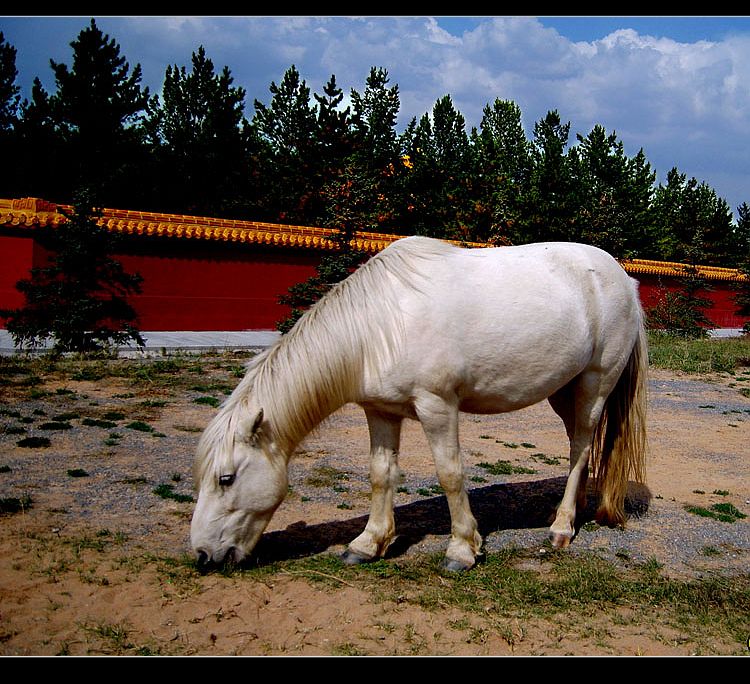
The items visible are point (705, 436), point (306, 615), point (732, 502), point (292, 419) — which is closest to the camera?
point (306, 615)

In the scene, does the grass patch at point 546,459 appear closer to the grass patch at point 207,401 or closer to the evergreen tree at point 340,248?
the grass patch at point 207,401

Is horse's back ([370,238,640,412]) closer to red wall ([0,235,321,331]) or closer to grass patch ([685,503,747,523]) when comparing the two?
grass patch ([685,503,747,523])

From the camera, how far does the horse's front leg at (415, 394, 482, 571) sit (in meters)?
3.63

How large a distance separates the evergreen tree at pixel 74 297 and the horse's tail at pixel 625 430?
7.68 m

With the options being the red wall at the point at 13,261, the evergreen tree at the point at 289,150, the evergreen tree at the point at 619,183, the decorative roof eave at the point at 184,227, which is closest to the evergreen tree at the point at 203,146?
the evergreen tree at the point at 289,150

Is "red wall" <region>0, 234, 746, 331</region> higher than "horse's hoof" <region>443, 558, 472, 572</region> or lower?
higher

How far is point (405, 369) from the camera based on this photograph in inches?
140

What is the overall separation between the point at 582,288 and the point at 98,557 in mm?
3165

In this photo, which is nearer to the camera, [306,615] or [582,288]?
[306,615]

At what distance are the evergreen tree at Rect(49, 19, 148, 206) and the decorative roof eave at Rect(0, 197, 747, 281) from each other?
4.63 metres

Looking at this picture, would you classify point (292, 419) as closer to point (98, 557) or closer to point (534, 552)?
point (98, 557)

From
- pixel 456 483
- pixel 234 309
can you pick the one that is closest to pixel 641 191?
pixel 234 309

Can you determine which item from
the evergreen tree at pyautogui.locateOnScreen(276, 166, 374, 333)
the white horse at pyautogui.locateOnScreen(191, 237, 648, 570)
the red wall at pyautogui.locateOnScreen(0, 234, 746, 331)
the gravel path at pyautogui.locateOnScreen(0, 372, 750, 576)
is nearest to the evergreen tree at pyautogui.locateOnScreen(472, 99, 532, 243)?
the red wall at pyautogui.locateOnScreen(0, 234, 746, 331)

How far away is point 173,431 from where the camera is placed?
6422 millimetres
